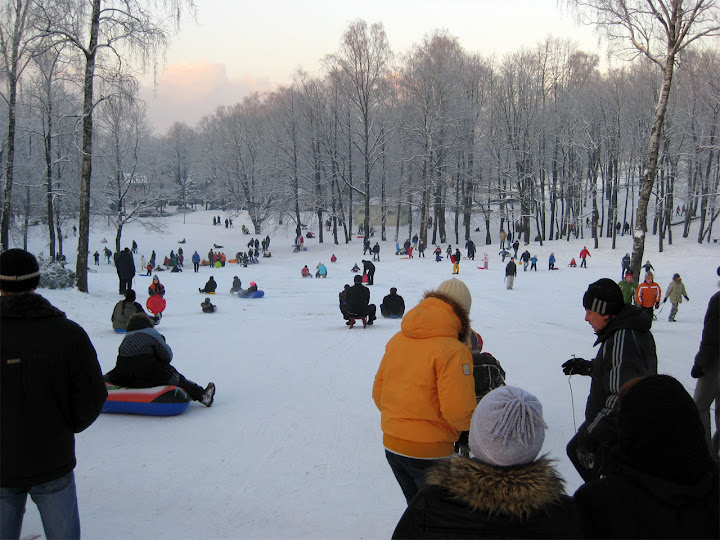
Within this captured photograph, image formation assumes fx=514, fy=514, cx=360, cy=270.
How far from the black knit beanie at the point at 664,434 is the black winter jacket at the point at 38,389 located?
2436 millimetres

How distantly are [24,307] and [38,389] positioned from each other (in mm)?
406

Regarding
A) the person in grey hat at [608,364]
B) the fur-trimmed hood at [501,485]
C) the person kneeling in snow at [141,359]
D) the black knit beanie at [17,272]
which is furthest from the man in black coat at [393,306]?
the fur-trimmed hood at [501,485]

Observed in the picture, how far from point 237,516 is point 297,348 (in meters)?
6.14

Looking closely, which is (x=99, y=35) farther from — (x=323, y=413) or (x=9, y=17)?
(x=323, y=413)

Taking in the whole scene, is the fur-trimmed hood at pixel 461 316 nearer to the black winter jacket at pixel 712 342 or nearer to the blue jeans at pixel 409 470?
the blue jeans at pixel 409 470

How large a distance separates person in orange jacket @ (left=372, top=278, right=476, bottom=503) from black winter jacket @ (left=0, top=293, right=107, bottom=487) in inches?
63.2

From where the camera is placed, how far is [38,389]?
8.14 feet

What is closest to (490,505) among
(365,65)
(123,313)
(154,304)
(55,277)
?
(123,313)

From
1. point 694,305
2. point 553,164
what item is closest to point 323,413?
point 694,305

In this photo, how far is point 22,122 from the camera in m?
33.2

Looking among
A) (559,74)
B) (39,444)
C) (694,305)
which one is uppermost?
(559,74)

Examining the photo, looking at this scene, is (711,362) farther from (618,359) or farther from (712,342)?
(618,359)

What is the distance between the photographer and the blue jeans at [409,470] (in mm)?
2844

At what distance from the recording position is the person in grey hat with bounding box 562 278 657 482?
2971 millimetres
